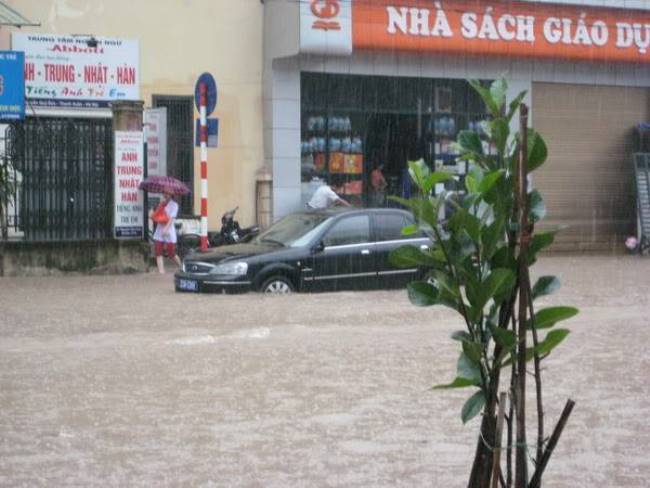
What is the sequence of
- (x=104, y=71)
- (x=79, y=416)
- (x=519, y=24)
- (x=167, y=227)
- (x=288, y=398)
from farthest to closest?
(x=519, y=24)
(x=104, y=71)
(x=167, y=227)
(x=288, y=398)
(x=79, y=416)

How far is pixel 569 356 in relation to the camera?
40.9ft

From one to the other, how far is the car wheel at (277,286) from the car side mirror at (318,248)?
1.79ft

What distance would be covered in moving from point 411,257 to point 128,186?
18177mm

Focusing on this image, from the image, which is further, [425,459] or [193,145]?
[193,145]

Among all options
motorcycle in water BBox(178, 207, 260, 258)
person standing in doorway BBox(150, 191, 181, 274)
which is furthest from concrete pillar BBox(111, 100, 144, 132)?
motorcycle in water BBox(178, 207, 260, 258)

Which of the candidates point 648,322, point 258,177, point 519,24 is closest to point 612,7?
point 519,24

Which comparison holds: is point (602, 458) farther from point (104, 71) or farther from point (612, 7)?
point (612, 7)

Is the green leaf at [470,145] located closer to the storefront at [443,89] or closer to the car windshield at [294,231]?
the car windshield at [294,231]

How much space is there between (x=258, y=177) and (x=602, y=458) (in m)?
17.7

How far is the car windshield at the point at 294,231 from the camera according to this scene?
715 inches

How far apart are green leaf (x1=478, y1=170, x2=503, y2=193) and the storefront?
2085 centimetres

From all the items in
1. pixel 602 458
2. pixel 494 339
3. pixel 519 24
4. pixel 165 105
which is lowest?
pixel 602 458

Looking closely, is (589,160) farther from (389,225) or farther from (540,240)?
(540,240)

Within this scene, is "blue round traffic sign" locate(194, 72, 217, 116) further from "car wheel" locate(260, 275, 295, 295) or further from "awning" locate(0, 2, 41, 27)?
"car wheel" locate(260, 275, 295, 295)
